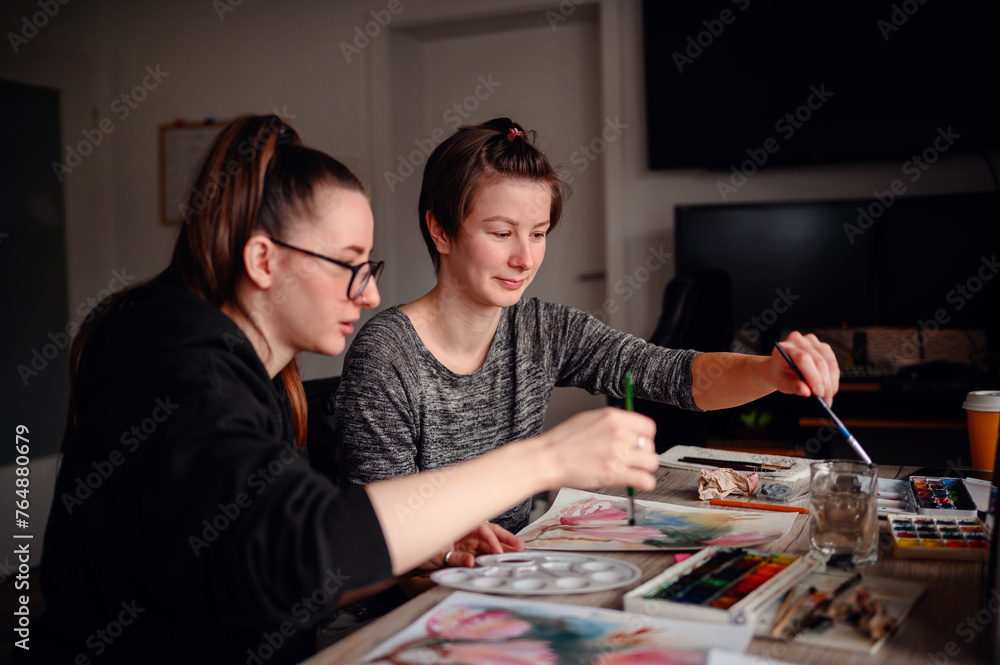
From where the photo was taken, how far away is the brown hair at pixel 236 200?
94 cm

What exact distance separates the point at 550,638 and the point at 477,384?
80 centimetres

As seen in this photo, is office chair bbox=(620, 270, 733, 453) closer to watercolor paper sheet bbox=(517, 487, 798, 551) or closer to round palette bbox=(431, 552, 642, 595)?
watercolor paper sheet bbox=(517, 487, 798, 551)

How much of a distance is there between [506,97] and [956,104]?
2.01m

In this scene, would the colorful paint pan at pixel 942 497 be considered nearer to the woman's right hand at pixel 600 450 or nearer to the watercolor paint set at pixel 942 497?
the watercolor paint set at pixel 942 497

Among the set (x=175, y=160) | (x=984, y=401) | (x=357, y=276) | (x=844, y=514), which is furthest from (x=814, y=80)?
(x=175, y=160)

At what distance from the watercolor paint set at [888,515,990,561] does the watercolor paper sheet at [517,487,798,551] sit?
0.14m

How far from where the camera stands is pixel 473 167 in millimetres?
1485

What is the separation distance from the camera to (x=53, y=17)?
4.20 m

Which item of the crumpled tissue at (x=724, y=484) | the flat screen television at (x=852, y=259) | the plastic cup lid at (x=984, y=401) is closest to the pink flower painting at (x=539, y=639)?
the crumpled tissue at (x=724, y=484)

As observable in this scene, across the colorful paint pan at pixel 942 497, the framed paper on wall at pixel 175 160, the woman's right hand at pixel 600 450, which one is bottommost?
the colorful paint pan at pixel 942 497

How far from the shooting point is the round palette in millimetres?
906

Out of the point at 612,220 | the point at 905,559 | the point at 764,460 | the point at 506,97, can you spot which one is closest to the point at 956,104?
the point at 612,220

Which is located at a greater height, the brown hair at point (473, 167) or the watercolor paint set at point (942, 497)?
the brown hair at point (473, 167)

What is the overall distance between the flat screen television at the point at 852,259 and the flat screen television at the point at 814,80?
0.84 feet
